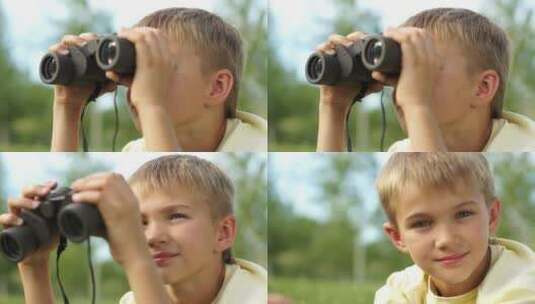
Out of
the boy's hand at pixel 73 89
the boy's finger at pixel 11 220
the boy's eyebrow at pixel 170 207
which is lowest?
the boy's eyebrow at pixel 170 207

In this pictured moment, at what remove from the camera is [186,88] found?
1763 mm

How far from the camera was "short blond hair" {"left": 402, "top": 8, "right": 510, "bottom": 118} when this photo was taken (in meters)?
1.72

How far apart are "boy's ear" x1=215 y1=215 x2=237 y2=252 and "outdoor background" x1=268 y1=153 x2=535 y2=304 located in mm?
121

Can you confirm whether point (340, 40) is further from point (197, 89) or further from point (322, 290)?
point (322, 290)

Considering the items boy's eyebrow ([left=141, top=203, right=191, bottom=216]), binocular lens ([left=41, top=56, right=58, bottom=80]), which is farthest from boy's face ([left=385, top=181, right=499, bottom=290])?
binocular lens ([left=41, top=56, right=58, bottom=80])

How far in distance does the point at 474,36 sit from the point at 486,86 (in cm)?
7

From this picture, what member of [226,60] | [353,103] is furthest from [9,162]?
[353,103]

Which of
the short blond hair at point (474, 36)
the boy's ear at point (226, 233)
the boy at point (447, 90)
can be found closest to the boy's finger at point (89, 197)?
the boy's ear at point (226, 233)

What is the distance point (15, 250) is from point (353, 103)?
539 mm

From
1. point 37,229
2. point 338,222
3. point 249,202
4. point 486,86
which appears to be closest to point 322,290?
point 338,222

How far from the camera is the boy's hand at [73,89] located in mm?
1791

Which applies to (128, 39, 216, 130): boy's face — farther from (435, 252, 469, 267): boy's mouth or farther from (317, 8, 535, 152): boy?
(435, 252, 469, 267): boy's mouth

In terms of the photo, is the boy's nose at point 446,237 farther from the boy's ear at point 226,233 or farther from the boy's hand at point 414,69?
the boy's ear at point 226,233

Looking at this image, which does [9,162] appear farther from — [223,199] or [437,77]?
[437,77]
